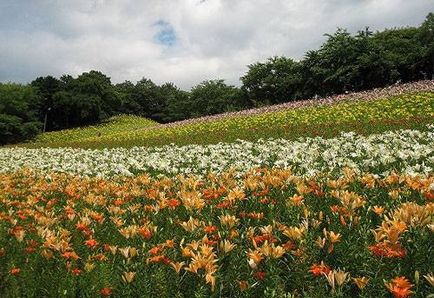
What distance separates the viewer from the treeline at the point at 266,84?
142 ft

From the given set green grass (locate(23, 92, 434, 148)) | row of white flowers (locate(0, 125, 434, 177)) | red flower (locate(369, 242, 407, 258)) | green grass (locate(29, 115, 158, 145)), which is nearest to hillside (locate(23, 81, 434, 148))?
green grass (locate(23, 92, 434, 148))

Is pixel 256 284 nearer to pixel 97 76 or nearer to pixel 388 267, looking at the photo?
pixel 388 267

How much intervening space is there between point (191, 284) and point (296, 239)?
76 cm

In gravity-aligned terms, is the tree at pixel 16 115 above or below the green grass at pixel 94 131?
above

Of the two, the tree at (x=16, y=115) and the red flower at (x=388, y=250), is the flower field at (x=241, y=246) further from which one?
the tree at (x=16, y=115)

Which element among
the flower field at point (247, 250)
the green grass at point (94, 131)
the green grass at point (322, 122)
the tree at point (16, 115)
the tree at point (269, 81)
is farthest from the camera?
the tree at point (269, 81)

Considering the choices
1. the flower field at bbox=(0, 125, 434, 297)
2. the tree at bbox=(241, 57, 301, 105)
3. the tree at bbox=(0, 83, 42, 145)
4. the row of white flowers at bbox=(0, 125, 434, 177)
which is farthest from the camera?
the tree at bbox=(241, 57, 301, 105)

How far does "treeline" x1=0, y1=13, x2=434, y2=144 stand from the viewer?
4338 centimetres

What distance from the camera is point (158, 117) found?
311 ft

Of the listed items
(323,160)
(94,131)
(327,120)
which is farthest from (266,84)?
(323,160)

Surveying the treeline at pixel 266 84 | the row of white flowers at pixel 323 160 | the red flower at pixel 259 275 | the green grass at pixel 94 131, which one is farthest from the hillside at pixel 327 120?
the green grass at pixel 94 131

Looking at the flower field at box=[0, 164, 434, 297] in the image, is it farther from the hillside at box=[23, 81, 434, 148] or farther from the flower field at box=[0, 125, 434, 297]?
the hillside at box=[23, 81, 434, 148]

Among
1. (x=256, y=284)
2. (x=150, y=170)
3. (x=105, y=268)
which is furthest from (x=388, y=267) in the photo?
(x=150, y=170)

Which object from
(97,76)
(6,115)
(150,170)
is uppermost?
(97,76)
